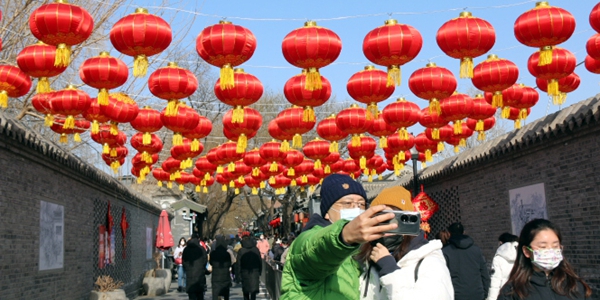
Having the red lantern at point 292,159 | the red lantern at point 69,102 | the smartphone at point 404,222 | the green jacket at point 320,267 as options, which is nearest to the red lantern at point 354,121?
the red lantern at point 292,159

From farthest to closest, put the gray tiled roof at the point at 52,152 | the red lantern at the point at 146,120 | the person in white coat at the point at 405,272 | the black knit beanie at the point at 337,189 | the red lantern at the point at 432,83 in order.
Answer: the red lantern at the point at 146,120, the red lantern at the point at 432,83, the gray tiled roof at the point at 52,152, the black knit beanie at the point at 337,189, the person in white coat at the point at 405,272

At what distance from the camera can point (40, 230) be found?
31.7ft

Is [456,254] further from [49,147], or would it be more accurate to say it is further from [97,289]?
[97,289]

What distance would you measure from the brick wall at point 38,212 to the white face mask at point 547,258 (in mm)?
6354

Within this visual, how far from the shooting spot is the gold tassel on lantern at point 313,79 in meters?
9.28

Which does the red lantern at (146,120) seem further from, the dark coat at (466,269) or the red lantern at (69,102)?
the dark coat at (466,269)

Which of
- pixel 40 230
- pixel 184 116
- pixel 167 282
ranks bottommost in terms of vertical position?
pixel 167 282

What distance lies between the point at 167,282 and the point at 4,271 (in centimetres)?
1243

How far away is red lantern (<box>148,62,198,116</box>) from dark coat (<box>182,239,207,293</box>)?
3.91 m

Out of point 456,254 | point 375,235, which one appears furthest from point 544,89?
point 375,235

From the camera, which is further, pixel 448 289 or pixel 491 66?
pixel 491 66

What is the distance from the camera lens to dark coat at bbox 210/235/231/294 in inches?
511

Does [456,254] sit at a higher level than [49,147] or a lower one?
lower

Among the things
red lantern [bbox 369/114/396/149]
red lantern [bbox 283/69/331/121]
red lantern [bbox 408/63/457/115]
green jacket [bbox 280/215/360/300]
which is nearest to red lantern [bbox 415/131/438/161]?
red lantern [bbox 369/114/396/149]
